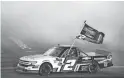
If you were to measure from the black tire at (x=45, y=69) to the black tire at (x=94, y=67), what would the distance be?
1.18m

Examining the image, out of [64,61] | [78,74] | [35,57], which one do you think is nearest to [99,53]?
[78,74]

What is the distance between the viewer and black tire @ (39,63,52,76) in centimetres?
559

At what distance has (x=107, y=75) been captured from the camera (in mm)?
5973

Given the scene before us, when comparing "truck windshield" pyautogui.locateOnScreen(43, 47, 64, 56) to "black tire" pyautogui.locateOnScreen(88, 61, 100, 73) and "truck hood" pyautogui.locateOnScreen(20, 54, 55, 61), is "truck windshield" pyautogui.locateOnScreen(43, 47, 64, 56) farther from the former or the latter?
"black tire" pyautogui.locateOnScreen(88, 61, 100, 73)

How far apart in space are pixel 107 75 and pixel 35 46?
2281 millimetres

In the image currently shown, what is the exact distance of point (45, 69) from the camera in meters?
5.62

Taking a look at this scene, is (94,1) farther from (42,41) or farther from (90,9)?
(42,41)

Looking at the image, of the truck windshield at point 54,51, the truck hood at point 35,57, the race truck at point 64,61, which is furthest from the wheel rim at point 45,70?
the truck windshield at point 54,51

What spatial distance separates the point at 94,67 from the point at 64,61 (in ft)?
2.98

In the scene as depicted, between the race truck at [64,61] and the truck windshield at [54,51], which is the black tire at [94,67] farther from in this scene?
the truck windshield at [54,51]

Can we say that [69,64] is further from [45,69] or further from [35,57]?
[35,57]

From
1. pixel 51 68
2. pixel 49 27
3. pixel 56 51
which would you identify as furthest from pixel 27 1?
pixel 51 68

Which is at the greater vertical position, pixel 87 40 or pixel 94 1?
pixel 94 1

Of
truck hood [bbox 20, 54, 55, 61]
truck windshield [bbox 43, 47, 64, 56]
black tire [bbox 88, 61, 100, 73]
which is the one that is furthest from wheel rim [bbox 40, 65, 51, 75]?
black tire [bbox 88, 61, 100, 73]
